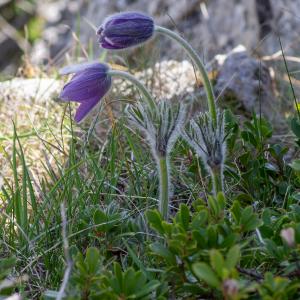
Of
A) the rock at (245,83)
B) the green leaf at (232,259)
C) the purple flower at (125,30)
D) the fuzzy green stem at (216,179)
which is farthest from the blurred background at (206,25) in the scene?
the green leaf at (232,259)

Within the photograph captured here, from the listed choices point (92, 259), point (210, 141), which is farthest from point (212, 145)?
point (92, 259)

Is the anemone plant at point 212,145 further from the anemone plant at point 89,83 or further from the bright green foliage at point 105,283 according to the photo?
the bright green foliage at point 105,283

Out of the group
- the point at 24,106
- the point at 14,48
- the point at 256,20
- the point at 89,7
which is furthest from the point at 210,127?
the point at 14,48

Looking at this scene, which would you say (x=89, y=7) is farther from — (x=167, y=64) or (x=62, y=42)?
(x=167, y=64)

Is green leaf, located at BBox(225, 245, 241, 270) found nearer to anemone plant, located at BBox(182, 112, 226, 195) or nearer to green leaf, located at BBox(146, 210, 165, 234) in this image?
green leaf, located at BBox(146, 210, 165, 234)

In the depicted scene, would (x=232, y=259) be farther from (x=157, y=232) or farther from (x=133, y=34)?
(x=133, y=34)

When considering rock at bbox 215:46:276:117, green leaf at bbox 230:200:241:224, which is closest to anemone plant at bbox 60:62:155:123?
green leaf at bbox 230:200:241:224
